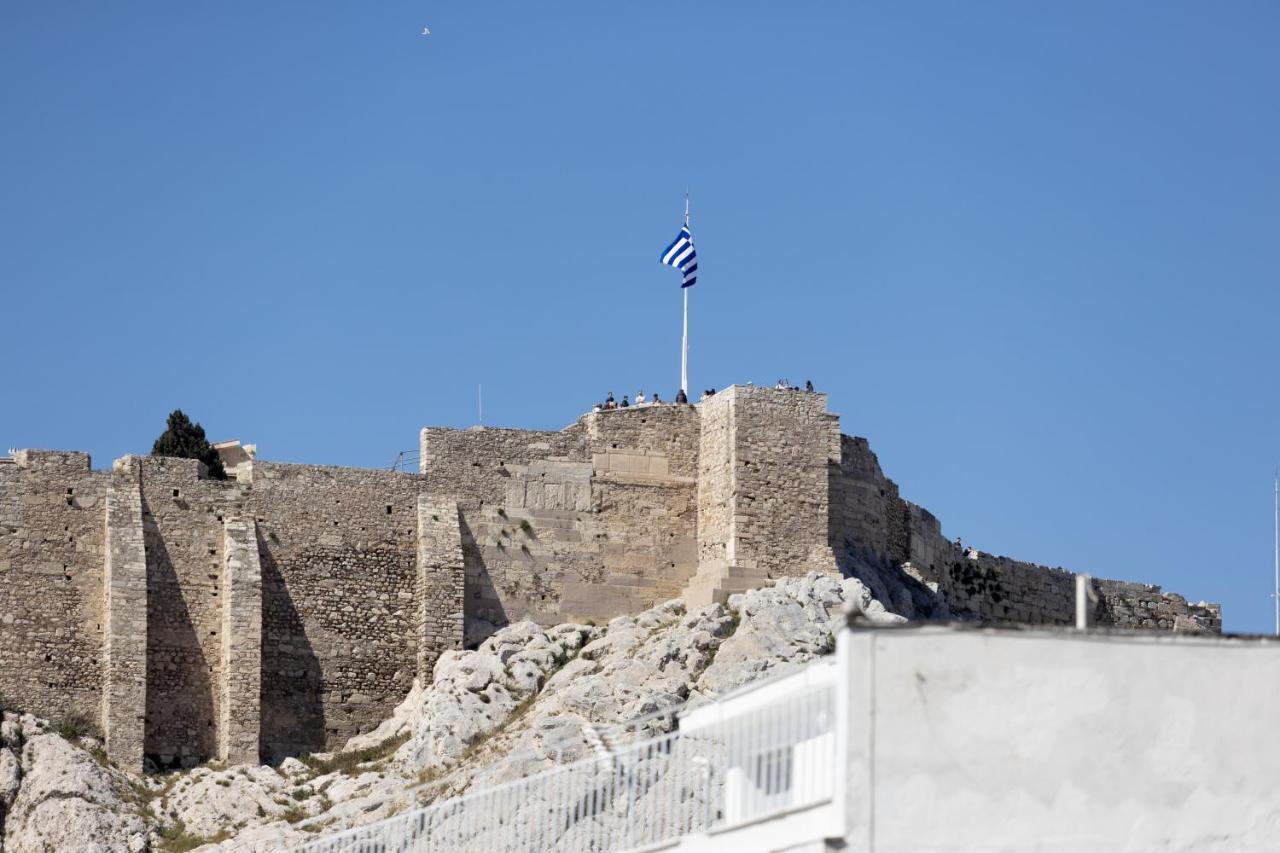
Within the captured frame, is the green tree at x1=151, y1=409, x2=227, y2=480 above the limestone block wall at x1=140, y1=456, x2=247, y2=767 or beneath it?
above

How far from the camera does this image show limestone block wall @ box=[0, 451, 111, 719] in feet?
145

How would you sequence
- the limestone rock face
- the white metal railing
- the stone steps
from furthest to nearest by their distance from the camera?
the stone steps → the limestone rock face → the white metal railing

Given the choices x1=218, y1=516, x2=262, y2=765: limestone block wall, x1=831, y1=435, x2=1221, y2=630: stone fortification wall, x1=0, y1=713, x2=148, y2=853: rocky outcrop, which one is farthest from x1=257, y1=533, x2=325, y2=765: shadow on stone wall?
x1=831, y1=435, x2=1221, y2=630: stone fortification wall

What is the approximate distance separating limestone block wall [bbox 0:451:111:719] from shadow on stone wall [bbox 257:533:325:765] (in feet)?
8.99

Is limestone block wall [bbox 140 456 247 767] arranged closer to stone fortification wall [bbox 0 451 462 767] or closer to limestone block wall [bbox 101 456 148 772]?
stone fortification wall [bbox 0 451 462 767]

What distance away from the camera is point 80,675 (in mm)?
44469

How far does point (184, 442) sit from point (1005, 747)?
3482 centimetres

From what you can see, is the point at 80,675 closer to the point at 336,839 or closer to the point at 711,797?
the point at 336,839

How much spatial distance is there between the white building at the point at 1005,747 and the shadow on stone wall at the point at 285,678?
859 inches

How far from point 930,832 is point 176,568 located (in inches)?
1020

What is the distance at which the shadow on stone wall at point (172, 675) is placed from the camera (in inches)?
1753

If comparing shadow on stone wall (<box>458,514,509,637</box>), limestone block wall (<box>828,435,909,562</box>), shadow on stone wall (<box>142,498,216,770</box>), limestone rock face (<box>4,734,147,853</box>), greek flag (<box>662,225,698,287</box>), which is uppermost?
greek flag (<box>662,225,698,287</box>)

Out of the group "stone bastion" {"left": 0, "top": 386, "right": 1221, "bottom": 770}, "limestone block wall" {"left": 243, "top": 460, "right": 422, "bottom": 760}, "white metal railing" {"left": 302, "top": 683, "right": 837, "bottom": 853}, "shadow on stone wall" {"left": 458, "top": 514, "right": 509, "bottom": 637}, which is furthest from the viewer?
"shadow on stone wall" {"left": 458, "top": 514, "right": 509, "bottom": 637}

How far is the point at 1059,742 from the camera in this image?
22.3 m
